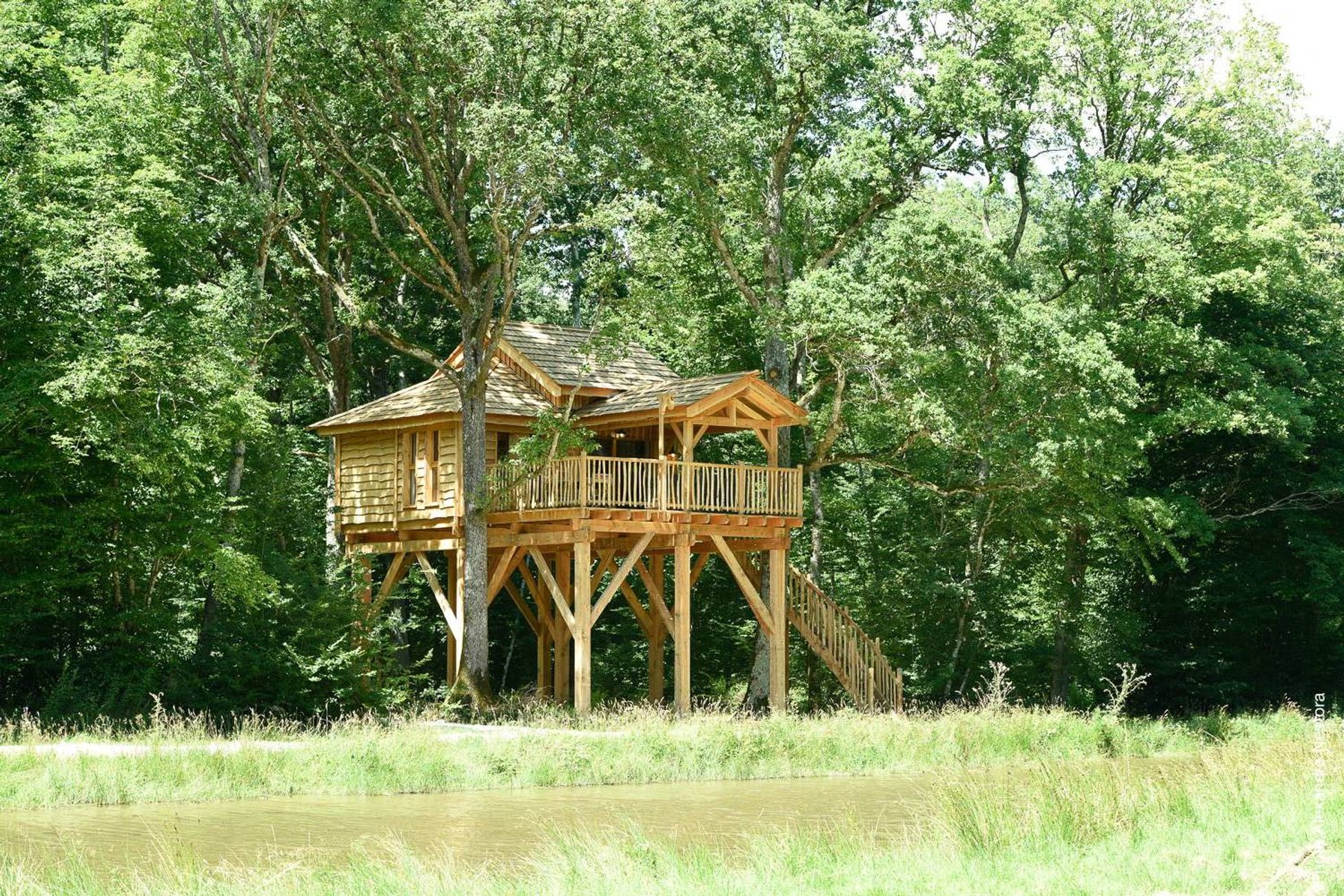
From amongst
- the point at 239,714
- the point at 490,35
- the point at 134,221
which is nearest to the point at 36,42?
the point at 134,221

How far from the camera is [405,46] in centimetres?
2750

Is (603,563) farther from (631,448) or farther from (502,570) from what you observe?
(502,570)

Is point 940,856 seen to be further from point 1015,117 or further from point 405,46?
point 1015,117

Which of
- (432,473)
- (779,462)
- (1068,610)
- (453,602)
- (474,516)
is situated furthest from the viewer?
(453,602)

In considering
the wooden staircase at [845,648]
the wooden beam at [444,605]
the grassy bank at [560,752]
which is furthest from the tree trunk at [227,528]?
the wooden staircase at [845,648]

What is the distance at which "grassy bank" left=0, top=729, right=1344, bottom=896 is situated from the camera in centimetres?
1051

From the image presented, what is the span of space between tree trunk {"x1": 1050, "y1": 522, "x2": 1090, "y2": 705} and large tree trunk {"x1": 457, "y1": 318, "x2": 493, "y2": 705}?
1335cm

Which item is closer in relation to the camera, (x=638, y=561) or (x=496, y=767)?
(x=496, y=767)

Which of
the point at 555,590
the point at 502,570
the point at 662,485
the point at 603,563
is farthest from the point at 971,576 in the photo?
the point at 502,570

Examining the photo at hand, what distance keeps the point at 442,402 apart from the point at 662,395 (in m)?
5.01

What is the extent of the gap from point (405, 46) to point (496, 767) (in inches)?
542

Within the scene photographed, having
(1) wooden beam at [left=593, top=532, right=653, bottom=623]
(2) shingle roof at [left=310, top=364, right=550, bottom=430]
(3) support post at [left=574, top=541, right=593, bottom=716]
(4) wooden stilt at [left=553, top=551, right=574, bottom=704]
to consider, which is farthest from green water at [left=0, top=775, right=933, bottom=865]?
(4) wooden stilt at [left=553, top=551, right=574, bottom=704]

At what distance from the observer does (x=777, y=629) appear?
31359 millimetres

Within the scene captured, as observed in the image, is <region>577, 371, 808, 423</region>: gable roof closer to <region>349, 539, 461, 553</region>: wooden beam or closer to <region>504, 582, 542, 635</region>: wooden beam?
<region>349, 539, 461, 553</region>: wooden beam
